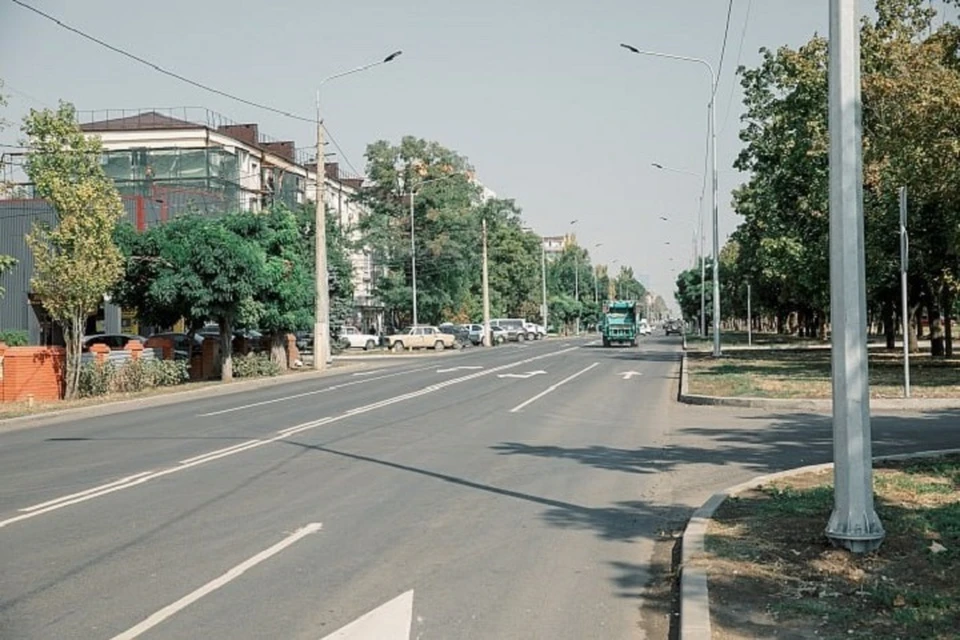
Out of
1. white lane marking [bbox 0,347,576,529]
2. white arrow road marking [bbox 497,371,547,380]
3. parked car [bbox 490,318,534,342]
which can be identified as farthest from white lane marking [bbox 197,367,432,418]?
parked car [bbox 490,318,534,342]

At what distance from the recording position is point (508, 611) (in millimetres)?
6430

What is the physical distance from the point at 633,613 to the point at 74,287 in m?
22.2

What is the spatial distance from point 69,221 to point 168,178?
35.0m

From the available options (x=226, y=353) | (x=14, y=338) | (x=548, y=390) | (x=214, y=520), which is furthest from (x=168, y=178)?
(x=214, y=520)

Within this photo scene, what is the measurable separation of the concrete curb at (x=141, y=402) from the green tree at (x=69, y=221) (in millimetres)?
2644

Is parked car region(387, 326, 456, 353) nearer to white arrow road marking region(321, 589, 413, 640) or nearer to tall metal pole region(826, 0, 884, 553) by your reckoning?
tall metal pole region(826, 0, 884, 553)

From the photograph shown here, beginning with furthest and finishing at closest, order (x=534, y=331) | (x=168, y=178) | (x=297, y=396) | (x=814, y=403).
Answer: (x=534, y=331)
(x=168, y=178)
(x=297, y=396)
(x=814, y=403)

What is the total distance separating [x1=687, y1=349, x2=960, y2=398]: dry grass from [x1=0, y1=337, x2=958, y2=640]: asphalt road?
334 cm

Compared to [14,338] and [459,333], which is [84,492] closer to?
[14,338]

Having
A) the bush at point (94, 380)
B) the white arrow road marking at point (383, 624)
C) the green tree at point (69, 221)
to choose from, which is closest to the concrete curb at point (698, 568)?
the white arrow road marking at point (383, 624)

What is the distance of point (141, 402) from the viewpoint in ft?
83.1

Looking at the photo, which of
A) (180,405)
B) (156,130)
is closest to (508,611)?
(180,405)

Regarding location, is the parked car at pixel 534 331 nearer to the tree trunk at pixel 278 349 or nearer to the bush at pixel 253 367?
the tree trunk at pixel 278 349

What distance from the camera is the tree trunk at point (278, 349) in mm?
38781
